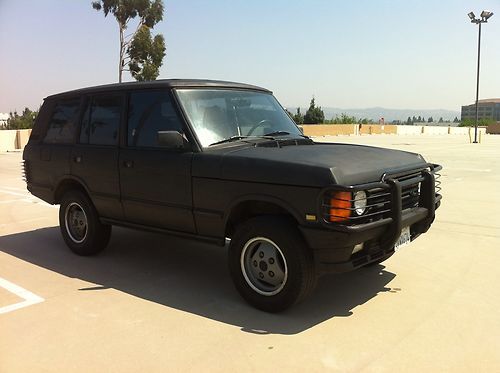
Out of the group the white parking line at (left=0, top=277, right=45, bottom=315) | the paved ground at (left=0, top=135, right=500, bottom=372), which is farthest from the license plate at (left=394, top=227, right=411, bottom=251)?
the white parking line at (left=0, top=277, right=45, bottom=315)

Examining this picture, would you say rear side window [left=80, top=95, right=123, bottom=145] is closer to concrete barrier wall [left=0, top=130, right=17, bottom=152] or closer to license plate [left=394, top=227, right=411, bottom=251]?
license plate [left=394, top=227, right=411, bottom=251]

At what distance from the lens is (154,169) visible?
15.6 ft

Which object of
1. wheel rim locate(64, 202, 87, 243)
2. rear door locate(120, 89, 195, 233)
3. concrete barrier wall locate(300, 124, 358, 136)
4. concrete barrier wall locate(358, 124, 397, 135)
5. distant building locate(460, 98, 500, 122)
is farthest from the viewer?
distant building locate(460, 98, 500, 122)

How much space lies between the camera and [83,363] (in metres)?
3.26

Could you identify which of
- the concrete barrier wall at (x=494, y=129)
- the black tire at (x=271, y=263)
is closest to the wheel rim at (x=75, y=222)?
the black tire at (x=271, y=263)

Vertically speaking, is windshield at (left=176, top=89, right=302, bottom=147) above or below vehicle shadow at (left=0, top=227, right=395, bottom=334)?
above

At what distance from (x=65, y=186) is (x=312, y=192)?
366cm

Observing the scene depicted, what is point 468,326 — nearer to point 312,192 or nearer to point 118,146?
point 312,192

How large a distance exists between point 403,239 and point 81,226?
3.80 meters

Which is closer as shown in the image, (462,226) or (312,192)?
(312,192)

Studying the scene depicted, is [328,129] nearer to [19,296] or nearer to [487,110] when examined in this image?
[19,296]

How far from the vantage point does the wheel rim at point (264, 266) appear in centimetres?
400

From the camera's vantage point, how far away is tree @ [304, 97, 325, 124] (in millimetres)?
53178

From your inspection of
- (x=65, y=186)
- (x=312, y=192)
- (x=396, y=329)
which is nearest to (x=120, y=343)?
(x=312, y=192)
